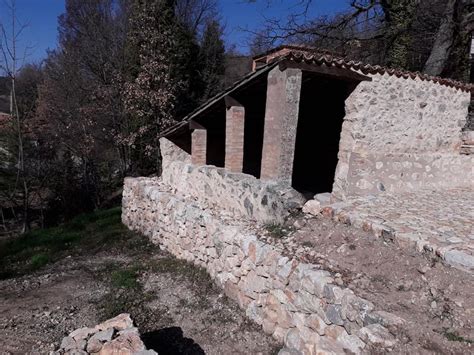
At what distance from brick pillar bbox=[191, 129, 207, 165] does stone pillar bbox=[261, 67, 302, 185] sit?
261cm

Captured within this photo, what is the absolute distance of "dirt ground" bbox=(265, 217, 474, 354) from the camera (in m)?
3.25

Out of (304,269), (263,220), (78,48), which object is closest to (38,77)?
(78,48)

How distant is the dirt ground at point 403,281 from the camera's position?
128 inches

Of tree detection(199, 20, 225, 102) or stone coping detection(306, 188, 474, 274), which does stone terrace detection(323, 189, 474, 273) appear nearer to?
stone coping detection(306, 188, 474, 274)

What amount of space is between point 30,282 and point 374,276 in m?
6.23

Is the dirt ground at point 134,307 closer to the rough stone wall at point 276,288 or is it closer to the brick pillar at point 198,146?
the rough stone wall at point 276,288

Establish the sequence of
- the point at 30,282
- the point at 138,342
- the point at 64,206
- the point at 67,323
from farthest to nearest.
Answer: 1. the point at 64,206
2. the point at 30,282
3. the point at 67,323
4. the point at 138,342

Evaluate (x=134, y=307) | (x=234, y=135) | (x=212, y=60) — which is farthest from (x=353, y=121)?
(x=212, y=60)

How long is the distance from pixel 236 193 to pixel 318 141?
14.6 feet

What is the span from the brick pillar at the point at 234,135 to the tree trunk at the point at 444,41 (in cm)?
875

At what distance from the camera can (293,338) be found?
4.47 meters

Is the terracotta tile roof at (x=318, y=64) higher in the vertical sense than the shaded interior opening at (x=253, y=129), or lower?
higher

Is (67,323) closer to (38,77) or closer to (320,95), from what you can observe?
(320,95)

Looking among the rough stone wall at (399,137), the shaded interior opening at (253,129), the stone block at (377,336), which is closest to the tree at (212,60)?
the shaded interior opening at (253,129)
